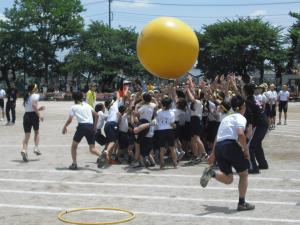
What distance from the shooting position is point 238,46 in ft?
181

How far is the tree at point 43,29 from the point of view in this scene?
64250 millimetres

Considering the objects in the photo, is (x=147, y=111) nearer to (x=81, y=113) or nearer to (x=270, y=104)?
(x=81, y=113)

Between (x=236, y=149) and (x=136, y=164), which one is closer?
(x=236, y=149)

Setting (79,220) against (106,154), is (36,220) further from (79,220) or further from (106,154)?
(106,154)

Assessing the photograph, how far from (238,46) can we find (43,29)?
2463cm

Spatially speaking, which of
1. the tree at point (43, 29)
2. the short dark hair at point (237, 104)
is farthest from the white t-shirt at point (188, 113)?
the tree at point (43, 29)

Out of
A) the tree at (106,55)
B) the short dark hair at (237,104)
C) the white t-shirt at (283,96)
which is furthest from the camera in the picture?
the tree at (106,55)

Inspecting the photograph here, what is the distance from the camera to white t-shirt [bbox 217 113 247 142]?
24.1 ft

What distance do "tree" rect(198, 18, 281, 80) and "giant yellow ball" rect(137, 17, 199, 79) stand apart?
146ft

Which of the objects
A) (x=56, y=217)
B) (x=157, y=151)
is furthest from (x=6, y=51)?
(x=56, y=217)

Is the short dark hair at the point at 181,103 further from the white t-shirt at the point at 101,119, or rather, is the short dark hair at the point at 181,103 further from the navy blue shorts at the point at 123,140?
the white t-shirt at the point at 101,119

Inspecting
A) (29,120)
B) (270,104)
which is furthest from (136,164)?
(270,104)

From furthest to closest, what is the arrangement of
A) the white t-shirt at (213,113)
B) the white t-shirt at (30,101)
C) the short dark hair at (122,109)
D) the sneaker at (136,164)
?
1. the white t-shirt at (30,101)
2. the white t-shirt at (213,113)
3. the short dark hair at (122,109)
4. the sneaker at (136,164)

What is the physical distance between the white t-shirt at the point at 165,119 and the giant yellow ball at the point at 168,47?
101 centimetres
